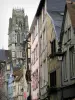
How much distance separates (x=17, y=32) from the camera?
18500 centimetres

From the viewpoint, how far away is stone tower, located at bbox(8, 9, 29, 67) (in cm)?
17425

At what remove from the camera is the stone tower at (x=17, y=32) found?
174250mm

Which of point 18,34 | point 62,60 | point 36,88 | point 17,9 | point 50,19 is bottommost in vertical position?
point 36,88

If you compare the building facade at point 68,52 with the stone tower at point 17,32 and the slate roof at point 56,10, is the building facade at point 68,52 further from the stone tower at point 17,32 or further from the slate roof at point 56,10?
the stone tower at point 17,32

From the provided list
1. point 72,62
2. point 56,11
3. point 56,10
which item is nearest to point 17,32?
point 56,10

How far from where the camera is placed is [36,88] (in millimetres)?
44000

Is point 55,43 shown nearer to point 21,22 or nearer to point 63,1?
→ point 63,1

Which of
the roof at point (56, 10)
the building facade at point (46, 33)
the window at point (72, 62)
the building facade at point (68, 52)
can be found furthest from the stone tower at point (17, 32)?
the window at point (72, 62)

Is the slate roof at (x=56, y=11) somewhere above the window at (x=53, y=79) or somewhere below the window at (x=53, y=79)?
above

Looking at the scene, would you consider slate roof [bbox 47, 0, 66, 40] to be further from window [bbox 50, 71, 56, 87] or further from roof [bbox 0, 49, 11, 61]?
roof [bbox 0, 49, 11, 61]

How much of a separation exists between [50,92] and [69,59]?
243 inches

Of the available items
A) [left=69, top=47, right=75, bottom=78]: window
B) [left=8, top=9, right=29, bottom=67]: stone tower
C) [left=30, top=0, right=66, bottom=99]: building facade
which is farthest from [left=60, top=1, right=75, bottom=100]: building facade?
→ [left=8, top=9, right=29, bottom=67]: stone tower

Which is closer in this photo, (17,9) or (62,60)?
(62,60)

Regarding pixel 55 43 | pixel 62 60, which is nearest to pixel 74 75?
pixel 62 60
